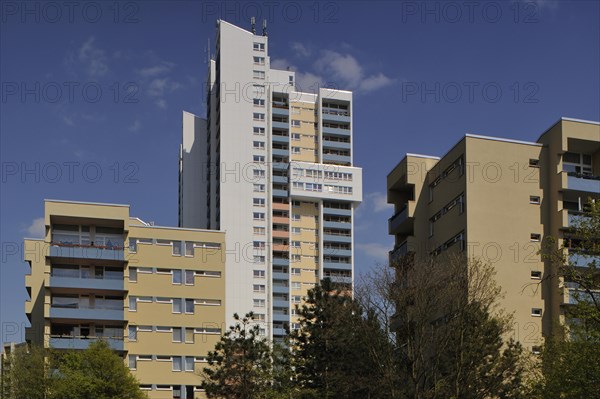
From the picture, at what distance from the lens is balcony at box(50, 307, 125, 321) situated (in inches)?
2842

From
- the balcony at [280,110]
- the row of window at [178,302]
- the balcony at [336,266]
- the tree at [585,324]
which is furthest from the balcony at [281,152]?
the tree at [585,324]

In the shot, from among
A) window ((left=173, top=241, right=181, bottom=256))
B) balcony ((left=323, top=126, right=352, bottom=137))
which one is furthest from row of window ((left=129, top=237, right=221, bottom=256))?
balcony ((left=323, top=126, right=352, bottom=137))

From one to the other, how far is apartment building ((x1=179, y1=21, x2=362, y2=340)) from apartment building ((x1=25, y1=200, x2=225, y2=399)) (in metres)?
48.3

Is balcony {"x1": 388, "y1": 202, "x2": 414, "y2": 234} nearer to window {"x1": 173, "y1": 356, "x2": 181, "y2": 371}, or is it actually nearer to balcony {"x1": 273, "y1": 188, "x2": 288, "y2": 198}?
window {"x1": 173, "y1": 356, "x2": 181, "y2": 371}

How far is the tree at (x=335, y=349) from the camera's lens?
45281 mm

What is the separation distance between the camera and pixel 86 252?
73438 mm

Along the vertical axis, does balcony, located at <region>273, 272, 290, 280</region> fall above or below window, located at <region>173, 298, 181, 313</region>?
above

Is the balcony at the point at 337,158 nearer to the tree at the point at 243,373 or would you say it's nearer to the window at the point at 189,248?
the window at the point at 189,248

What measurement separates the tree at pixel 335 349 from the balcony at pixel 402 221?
8.51 m

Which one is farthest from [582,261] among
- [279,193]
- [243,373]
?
[279,193]

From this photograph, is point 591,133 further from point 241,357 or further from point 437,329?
point 241,357

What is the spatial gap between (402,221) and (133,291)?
24.4 metres

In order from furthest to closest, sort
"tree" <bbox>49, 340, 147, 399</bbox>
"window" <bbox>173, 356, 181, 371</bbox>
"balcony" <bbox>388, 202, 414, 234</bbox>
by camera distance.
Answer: "window" <bbox>173, 356, 181, 371</bbox> → "balcony" <bbox>388, 202, 414, 234</bbox> → "tree" <bbox>49, 340, 147, 399</bbox>

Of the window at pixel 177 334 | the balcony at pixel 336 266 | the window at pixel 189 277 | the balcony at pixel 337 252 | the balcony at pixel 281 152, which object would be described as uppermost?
the balcony at pixel 281 152
